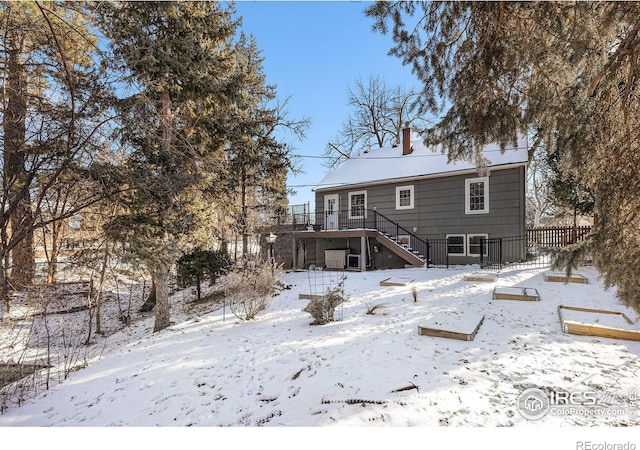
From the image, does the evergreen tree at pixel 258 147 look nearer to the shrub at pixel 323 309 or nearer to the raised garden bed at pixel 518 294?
the shrub at pixel 323 309

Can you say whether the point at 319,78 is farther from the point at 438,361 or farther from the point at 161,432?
the point at 161,432

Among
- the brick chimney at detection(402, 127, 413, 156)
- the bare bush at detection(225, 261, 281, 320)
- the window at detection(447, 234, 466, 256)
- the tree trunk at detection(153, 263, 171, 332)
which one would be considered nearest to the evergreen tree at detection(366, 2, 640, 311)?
the bare bush at detection(225, 261, 281, 320)

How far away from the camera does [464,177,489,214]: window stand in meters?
12.2

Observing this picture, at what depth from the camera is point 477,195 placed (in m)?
12.4

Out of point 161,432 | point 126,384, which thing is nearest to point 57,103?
point 126,384

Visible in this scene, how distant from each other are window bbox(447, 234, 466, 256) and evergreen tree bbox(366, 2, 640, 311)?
9167mm

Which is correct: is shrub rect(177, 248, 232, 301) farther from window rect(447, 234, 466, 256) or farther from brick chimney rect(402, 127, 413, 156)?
brick chimney rect(402, 127, 413, 156)

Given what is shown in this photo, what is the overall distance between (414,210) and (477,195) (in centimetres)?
273

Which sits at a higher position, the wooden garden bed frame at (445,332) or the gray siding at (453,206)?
the gray siding at (453,206)

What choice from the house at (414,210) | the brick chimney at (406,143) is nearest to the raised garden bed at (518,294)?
the house at (414,210)

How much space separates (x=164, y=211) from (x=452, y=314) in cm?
661

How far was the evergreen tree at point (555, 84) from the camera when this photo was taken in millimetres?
2986

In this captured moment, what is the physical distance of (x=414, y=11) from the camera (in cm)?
382

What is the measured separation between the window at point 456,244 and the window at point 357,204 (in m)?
4.41
